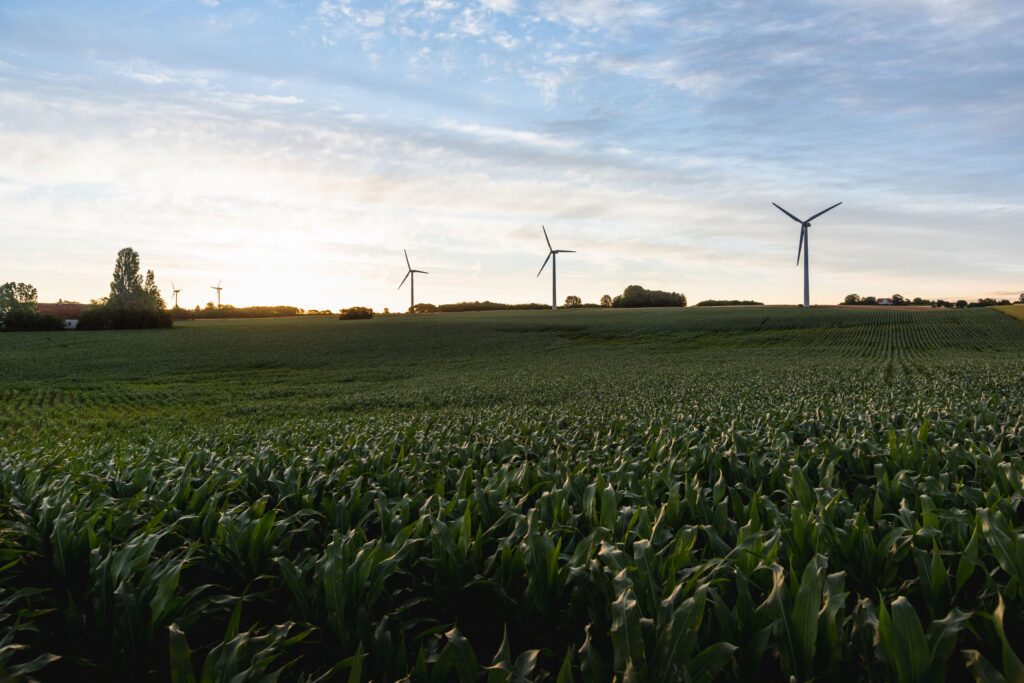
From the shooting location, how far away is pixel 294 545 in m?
6.54

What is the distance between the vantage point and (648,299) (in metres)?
154

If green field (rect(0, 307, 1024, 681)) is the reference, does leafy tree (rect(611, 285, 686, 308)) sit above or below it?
above

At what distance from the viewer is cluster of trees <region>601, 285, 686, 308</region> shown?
506 feet

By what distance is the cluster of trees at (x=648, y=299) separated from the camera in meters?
154

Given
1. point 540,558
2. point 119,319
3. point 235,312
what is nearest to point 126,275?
point 235,312

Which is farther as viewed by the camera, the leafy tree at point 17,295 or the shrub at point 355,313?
the leafy tree at point 17,295

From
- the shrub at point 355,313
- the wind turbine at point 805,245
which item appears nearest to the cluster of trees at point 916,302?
the wind turbine at point 805,245

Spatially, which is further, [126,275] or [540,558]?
[126,275]

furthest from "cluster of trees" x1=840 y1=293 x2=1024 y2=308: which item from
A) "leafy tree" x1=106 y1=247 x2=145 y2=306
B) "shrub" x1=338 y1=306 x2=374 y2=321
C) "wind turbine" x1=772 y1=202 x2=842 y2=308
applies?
"leafy tree" x1=106 y1=247 x2=145 y2=306

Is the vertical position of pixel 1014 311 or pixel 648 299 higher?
pixel 648 299

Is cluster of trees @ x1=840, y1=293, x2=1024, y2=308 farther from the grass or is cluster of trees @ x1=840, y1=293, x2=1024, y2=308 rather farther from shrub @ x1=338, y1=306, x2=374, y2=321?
shrub @ x1=338, y1=306, x2=374, y2=321

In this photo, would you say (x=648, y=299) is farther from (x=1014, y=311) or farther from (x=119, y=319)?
(x=119, y=319)

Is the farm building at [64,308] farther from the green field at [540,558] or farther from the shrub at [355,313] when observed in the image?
the green field at [540,558]

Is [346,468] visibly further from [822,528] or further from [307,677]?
[822,528]
